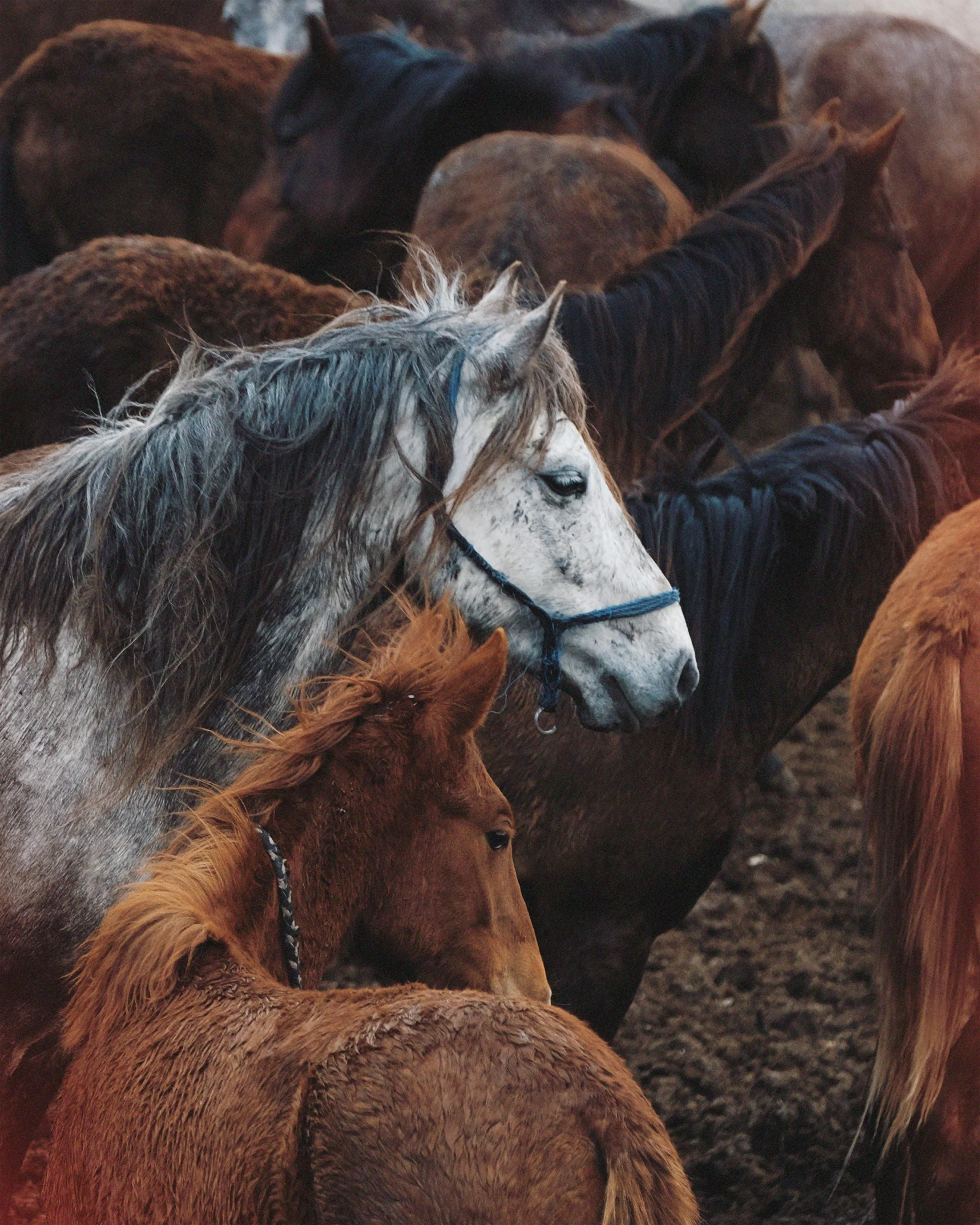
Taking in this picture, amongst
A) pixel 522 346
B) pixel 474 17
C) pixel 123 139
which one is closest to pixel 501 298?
pixel 522 346

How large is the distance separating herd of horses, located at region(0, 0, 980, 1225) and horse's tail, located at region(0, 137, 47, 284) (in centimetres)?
225

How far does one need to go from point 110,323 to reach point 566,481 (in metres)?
1.97

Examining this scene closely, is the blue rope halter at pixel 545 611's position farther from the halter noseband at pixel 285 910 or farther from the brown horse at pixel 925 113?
the brown horse at pixel 925 113

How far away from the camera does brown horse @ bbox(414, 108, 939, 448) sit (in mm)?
4488

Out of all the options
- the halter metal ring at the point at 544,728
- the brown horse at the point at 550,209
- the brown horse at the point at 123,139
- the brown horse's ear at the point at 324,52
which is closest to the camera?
the halter metal ring at the point at 544,728

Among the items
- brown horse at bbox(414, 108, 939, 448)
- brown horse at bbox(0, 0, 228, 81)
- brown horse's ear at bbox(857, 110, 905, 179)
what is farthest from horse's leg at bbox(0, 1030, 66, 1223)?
brown horse at bbox(0, 0, 228, 81)

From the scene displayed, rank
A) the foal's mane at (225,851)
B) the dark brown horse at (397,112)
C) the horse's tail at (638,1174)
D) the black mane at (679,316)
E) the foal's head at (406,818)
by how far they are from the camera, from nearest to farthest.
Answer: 1. the horse's tail at (638,1174)
2. the foal's mane at (225,851)
3. the foal's head at (406,818)
4. the black mane at (679,316)
5. the dark brown horse at (397,112)

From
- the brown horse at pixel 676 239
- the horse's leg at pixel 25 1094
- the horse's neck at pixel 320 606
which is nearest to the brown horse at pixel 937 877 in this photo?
the horse's neck at pixel 320 606

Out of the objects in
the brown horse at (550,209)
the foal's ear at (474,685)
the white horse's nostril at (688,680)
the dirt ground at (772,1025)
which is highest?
the foal's ear at (474,685)

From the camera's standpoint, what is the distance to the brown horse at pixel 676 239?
14.7ft

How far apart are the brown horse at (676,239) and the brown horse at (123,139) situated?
5.38 ft

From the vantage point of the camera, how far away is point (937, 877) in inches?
88.0

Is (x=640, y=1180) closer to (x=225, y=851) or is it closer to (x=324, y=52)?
(x=225, y=851)

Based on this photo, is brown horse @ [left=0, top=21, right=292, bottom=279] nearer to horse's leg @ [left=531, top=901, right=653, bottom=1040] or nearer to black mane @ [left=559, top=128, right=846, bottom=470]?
black mane @ [left=559, top=128, right=846, bottom=470]
